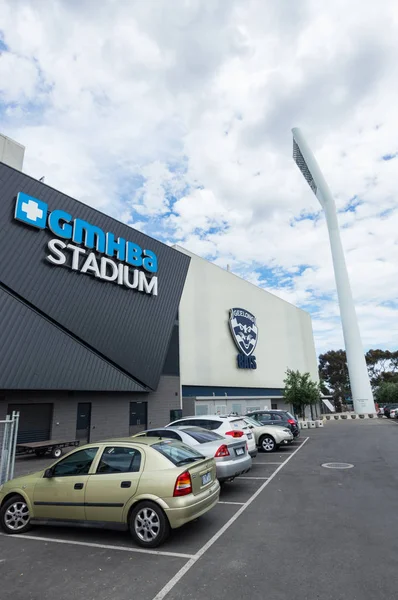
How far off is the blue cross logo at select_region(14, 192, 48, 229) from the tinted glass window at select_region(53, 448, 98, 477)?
42.9 feet

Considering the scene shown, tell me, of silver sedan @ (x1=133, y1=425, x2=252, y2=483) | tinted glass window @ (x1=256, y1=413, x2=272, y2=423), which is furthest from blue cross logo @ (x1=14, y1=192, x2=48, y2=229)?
tinted glass window @ (x1=256, y1=413, x2=272, y2=423)

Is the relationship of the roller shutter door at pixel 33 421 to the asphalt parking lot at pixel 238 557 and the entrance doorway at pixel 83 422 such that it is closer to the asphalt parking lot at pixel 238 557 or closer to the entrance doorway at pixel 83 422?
the entrance doorway at pixel 83 422

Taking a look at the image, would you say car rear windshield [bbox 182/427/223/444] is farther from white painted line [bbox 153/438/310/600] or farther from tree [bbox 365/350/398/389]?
tree [bbox 365/350/398/389]

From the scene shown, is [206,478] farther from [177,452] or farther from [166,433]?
[166,433]

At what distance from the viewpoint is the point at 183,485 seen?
17.3 ft

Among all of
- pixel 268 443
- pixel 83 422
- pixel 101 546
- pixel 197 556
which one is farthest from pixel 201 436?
pixel 83 422

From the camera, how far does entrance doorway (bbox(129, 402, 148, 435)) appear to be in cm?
2047

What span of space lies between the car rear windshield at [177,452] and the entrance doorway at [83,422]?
42.6ft

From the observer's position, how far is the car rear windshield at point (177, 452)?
5.75m

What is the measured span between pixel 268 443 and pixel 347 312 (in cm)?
4750

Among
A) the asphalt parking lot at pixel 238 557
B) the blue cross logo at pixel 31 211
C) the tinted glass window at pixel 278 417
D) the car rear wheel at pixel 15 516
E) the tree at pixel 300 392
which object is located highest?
the blue cross logo at pixel 31 211

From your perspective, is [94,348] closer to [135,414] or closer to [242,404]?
[135,414]

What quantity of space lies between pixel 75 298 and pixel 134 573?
14.7 metres

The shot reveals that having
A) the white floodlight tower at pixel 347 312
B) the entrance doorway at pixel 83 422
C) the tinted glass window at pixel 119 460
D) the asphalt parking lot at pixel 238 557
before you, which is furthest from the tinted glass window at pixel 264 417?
the white floodlight tower at pixel 347 312
